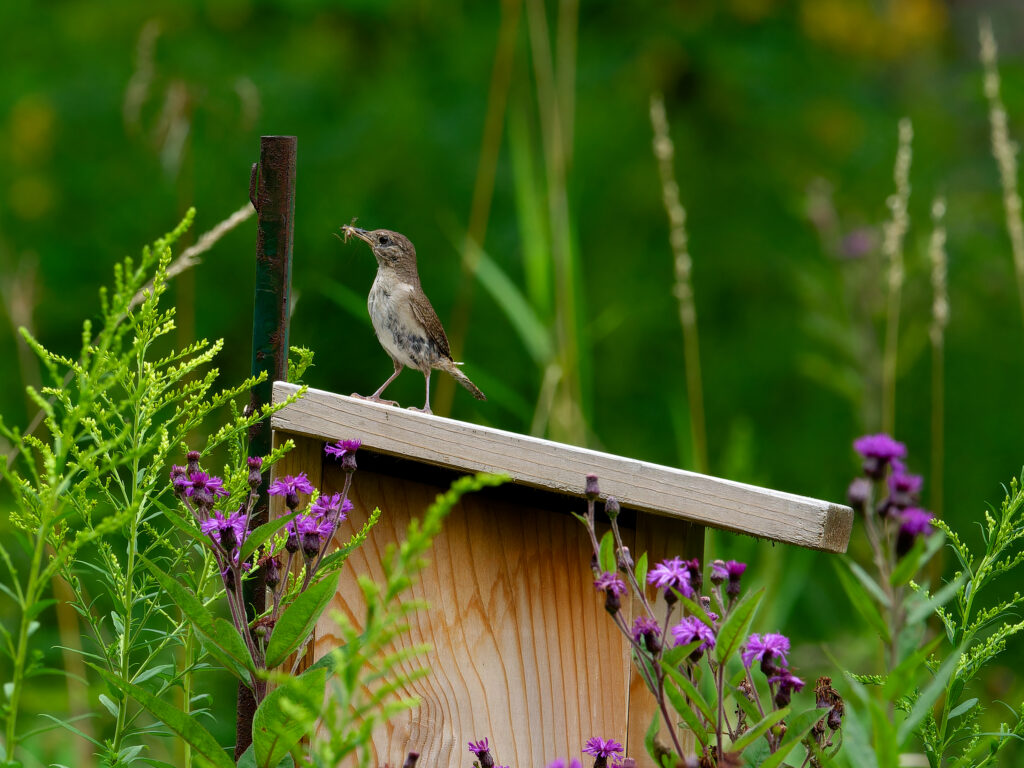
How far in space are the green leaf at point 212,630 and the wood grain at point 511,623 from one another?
0.40 meters

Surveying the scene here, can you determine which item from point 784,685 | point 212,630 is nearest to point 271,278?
point 212,630

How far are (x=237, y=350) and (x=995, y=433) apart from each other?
318 cm

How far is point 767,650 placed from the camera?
1539mm

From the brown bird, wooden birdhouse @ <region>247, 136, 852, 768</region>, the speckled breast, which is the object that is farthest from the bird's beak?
wooden birdhouse @ <region>247, 136, 852, 768</region>

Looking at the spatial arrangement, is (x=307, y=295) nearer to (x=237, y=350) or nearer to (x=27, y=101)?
(x=237, y=350)

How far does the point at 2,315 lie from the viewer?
5758 mm

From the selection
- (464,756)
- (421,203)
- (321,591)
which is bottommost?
(464,756)

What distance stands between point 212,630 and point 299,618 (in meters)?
0.12

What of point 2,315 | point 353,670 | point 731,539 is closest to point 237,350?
point 2,315

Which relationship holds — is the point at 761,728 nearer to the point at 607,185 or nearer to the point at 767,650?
the point at 767,650

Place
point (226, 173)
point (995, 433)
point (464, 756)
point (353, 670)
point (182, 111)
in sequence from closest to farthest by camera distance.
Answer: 1. point (353, 670)
2. point (464, 756)
3. point (182, 111)
4. point (995, 433)
5. point (226, 173)

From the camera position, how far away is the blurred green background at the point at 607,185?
512 cm

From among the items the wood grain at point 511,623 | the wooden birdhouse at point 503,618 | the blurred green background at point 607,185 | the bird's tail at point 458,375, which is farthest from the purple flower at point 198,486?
the blurred green background at point 607,185

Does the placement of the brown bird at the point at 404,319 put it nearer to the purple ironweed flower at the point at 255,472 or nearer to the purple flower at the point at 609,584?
the purple ironweed flower at the point at 255,472
